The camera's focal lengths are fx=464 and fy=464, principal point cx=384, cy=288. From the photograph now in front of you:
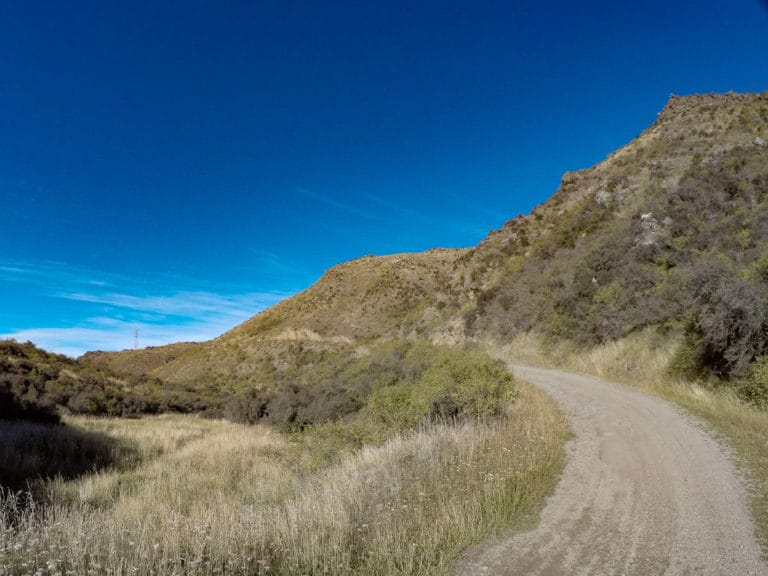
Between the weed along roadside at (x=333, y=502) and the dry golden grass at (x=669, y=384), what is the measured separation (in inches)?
106

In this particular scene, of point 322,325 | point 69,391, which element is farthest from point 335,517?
point 322,325

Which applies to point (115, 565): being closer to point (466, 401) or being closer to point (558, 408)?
point (466, 401)

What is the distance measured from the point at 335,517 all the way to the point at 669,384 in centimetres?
1153

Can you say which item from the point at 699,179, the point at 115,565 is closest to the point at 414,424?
the point at 115,565

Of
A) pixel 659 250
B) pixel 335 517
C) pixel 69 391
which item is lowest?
pixel 335 517

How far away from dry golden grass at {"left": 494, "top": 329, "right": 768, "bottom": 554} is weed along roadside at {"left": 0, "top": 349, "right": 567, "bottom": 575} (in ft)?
8.84

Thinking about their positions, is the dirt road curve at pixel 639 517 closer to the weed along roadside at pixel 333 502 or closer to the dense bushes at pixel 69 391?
the weed along roadside at pixel 333 502

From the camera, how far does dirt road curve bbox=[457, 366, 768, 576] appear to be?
445 cm

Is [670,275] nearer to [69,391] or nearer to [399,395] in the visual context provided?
[399,395]

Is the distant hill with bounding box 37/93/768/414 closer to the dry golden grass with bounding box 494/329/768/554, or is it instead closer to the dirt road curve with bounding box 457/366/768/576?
the dry golden grass with bounding box 494/329/768/554

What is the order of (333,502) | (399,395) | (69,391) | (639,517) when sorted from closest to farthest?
(639,517) < (333,502) < (399,395) < (69,391)

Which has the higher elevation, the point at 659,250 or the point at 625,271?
the point at 659,250

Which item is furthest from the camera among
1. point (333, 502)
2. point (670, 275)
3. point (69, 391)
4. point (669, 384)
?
point (69, 391)

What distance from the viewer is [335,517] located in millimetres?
5531
